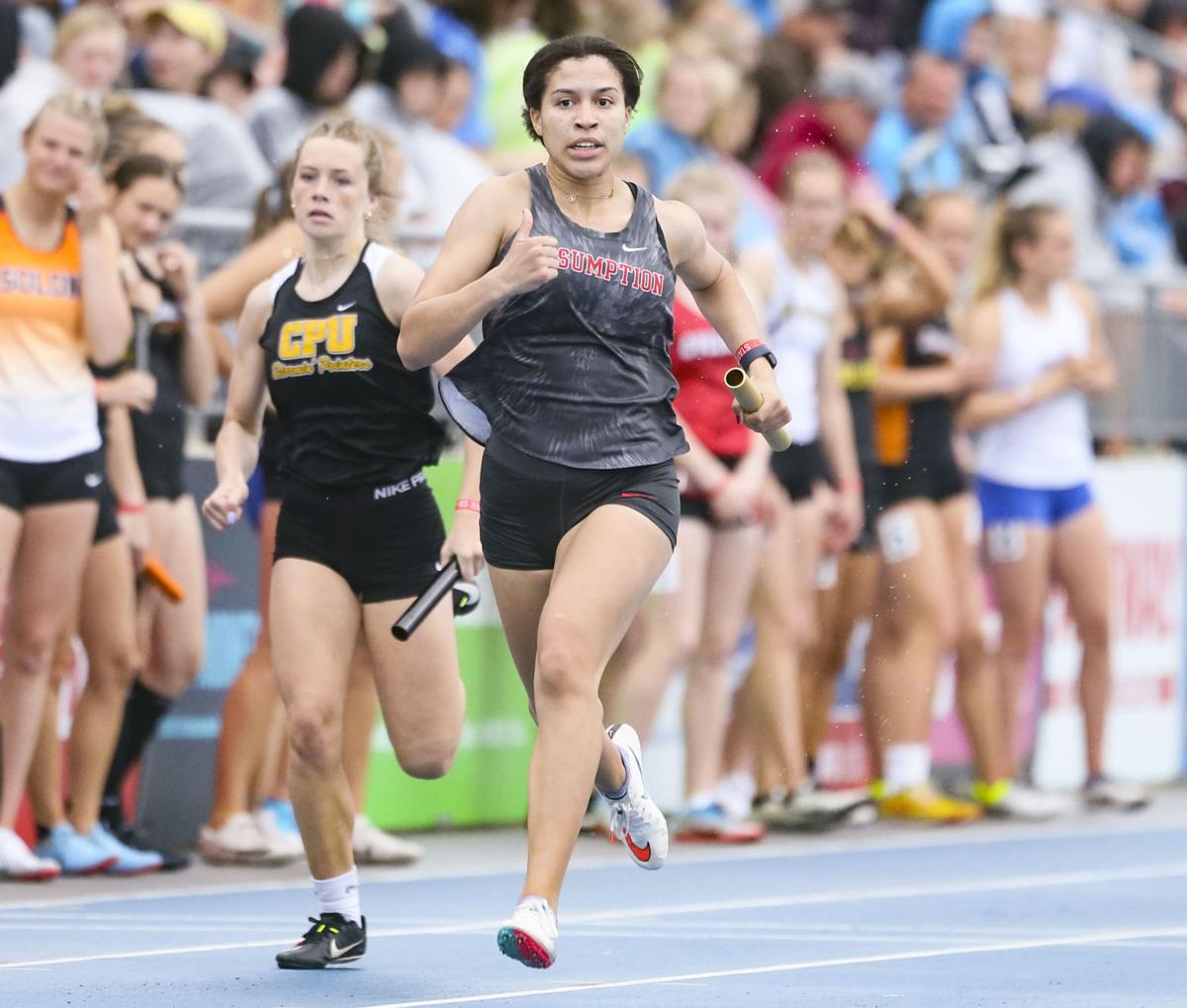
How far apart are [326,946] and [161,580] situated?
→ 2641 millimetres

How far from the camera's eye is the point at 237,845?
9750mm

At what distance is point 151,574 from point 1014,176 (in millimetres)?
7019

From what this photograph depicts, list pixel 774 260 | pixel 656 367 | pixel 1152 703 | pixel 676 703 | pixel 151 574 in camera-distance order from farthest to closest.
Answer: pixel 1152 703
pixel 676 703
pixel 774 260
pixel 151 574
pixel 656 367

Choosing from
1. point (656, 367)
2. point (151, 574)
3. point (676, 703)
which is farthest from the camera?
point (676, 703)

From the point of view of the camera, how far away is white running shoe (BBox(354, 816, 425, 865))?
9898 mm

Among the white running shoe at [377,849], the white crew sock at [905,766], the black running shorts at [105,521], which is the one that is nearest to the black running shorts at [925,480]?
the white crew sock at [905,766]

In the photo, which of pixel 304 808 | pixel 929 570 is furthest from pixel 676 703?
pixel 304 808

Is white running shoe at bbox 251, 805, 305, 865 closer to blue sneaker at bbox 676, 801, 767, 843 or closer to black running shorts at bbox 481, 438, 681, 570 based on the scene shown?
blue sneaker at bbox 676, 801, 767, 843

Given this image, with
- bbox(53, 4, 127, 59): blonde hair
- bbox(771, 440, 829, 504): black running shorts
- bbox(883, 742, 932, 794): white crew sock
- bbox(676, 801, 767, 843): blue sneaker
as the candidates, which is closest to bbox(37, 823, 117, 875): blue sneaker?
bbox(676, 801, 767, 843): blue sneaker

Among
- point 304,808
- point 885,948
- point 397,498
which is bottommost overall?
point 885,948

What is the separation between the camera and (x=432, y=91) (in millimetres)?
Answer: 12023

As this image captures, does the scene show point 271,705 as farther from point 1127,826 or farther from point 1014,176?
point 1014,176

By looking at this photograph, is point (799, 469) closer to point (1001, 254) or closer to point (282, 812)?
point (1001, 254)

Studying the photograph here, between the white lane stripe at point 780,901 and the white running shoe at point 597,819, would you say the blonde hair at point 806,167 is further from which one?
the white lane stripe at point 780,901
